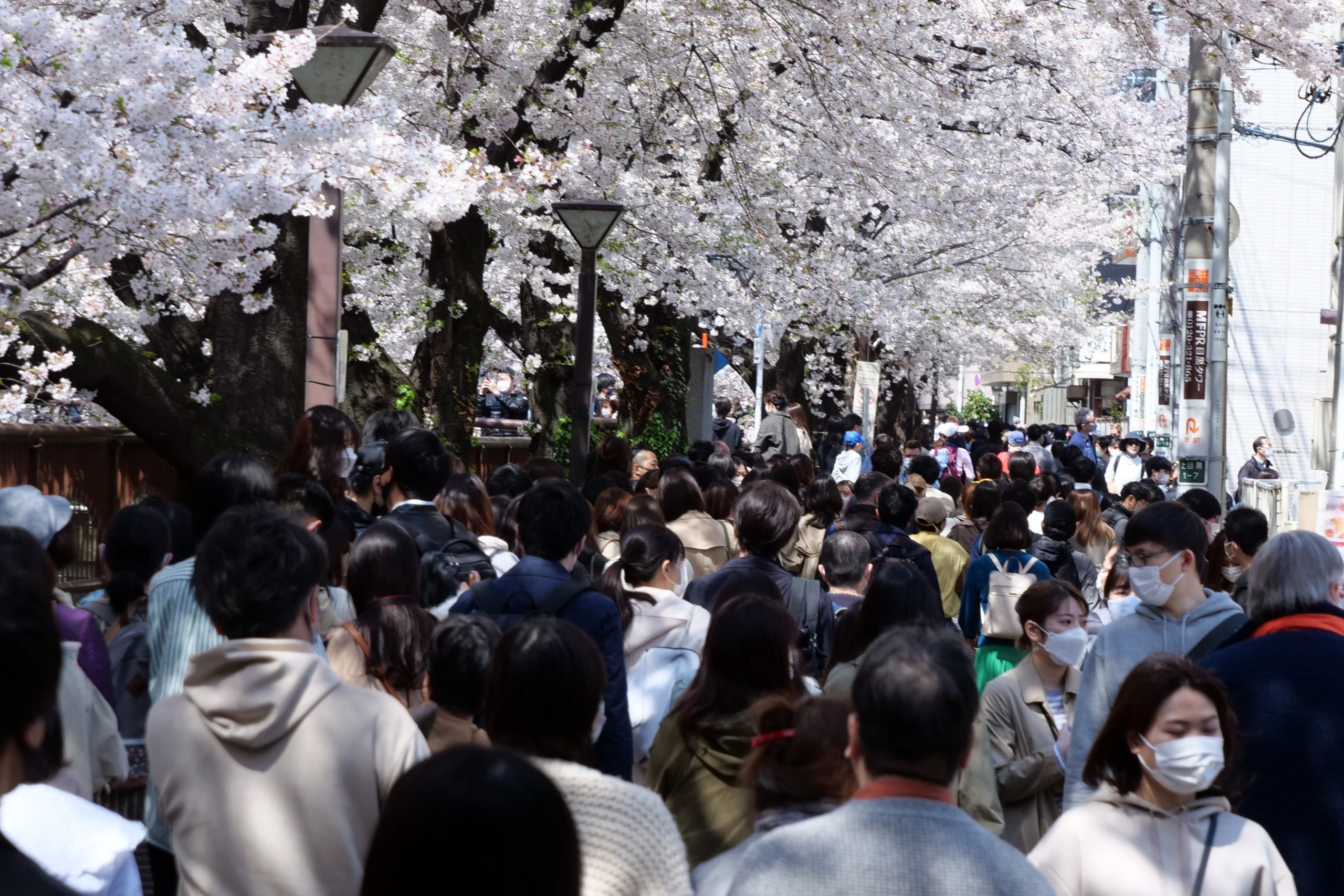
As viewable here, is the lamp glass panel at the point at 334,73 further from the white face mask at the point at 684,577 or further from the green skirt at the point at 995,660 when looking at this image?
the green skirt at the point at 995,660

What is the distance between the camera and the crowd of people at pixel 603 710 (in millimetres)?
2447

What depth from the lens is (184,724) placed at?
297cm

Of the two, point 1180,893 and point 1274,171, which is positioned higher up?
point 1274,171

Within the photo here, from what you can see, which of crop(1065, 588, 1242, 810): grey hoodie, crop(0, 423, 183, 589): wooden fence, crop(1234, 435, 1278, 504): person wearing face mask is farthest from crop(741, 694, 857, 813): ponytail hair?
crop(1234, 435, 1278, 504): person wearing face mask

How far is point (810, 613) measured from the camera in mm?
5918

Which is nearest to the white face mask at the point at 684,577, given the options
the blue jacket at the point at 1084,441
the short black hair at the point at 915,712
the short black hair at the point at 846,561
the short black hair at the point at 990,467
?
the short black hair at the point at 846,561

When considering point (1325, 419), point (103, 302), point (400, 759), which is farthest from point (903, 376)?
point (400, 759)

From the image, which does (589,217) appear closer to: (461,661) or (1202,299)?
(1202,299)

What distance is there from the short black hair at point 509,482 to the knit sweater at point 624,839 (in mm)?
5150

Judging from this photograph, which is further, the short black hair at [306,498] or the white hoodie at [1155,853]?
the short black hair at [306,498]

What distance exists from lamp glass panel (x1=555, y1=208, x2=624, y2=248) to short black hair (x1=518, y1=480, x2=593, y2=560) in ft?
22.2

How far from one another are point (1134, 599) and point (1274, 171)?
26539 mm

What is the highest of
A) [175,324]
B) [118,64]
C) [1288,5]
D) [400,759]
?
[1288,5]

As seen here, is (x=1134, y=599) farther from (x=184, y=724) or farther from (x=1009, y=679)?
(x=184, y=724)
